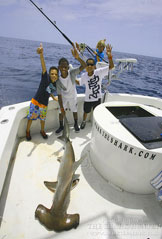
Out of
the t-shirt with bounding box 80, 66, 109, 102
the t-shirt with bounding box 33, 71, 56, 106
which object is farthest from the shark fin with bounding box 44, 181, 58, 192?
the t-shirt with bounding box 80, 66, 109, 102

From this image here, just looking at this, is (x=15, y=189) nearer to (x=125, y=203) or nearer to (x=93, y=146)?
(x=93, y=146)

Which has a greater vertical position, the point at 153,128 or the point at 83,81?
the point at 83,81

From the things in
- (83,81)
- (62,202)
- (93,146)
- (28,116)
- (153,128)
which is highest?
(83,81)

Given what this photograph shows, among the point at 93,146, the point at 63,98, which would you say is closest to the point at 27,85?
the point at 63,98

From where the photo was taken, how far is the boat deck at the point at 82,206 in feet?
5.77

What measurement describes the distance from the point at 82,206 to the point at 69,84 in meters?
2.22

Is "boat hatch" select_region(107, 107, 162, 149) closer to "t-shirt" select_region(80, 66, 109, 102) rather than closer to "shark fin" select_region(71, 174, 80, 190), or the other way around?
"shark fin" select_region(71, 174, 80, 190)

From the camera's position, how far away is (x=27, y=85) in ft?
29.1

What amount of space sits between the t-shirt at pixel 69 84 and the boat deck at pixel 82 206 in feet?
4.49

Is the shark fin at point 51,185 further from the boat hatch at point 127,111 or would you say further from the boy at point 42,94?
the boat hatch at point 127,111

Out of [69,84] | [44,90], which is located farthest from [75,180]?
[69,84]

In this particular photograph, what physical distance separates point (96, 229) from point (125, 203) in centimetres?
57

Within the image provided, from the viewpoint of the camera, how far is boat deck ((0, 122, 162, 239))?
69.3 inches

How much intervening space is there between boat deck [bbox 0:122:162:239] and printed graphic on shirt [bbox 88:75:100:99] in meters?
1.47
